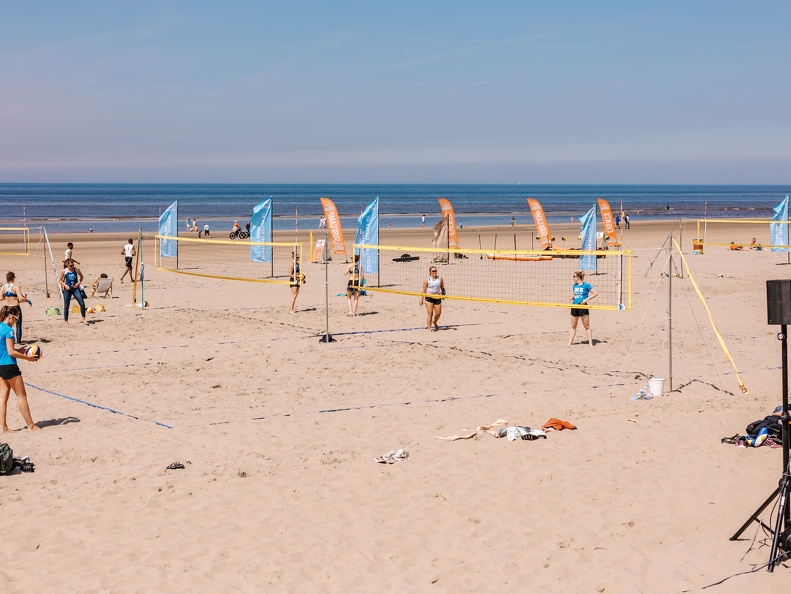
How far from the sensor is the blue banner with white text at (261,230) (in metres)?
24.6

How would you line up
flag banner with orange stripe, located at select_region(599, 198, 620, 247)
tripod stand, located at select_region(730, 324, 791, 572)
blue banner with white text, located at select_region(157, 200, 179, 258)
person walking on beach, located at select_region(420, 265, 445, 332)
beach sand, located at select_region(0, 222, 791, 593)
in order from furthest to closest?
flag banner with orange stripe, located at select_region(599, 198, 620, 247)
blue banner with white text, located at select_region(157, 200, 179, 258)
person walking on beach, located at select_region(420, 265, 445, 332)
beach sand, located at select_region(0, 222, 791, 593)
tripod stand, located at select_region(730, 324, 791, 572)

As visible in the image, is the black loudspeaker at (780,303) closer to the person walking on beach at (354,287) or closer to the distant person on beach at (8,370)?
the distant person on beach at (8,370)

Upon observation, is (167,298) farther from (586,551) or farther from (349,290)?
(586,551)

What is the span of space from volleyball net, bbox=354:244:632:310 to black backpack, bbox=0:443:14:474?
1122cm

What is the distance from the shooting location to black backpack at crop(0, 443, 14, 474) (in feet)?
26.5

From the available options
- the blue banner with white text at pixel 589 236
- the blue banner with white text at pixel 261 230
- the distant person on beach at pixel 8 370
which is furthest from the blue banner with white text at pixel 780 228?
the distant person on beach at pixel 8 370

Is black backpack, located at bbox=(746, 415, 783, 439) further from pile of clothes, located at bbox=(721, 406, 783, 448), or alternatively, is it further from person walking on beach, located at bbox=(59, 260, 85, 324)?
person walking on beach, located at bbox=(59, 260, 85, 324)

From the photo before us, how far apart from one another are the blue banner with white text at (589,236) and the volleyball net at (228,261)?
8.21 meters

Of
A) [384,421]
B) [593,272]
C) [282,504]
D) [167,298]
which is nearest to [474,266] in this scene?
[593,272]

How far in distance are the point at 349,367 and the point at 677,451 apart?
5.64 metres

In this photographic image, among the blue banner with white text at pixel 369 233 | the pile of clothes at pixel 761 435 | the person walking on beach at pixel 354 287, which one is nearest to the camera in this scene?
the pile of clothes at pixel 761 435

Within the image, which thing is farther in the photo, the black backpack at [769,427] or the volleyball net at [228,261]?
the volleyball net at [228,261]

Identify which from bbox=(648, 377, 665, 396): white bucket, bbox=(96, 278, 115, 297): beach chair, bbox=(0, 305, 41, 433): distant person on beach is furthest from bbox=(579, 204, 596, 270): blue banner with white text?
bbox=(0, 305, 41, 433): distant person on beach

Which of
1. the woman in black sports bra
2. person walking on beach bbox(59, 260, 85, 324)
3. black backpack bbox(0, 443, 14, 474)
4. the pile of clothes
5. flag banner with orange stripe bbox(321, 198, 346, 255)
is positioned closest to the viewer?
black backpack bbox(0, 443, 14, 474)
